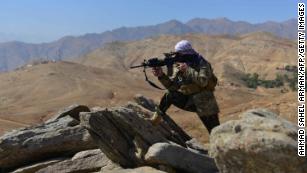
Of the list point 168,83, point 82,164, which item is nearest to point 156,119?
point 168,83

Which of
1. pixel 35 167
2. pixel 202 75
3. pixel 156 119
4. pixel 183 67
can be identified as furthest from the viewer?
pixel 35 167

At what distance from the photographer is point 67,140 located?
→ 44.0 ft

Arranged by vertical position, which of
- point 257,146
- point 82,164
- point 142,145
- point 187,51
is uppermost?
point 187,51

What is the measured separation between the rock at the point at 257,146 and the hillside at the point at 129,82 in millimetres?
15361

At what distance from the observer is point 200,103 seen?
10.8 metres

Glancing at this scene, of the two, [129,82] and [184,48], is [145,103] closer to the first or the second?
[184,48]

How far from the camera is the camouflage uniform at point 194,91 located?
408 inches

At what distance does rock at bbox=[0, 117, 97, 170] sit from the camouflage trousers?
117 inches

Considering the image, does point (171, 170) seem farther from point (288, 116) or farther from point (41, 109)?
point (41, 109)

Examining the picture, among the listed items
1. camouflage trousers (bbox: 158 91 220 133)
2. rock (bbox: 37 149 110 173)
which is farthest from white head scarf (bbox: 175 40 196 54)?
rock (bbox: 37 149 110 173)

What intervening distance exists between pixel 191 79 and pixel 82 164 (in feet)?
10.7

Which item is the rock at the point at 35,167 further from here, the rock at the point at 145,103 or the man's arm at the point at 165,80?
the man's arm at the point at 165,80

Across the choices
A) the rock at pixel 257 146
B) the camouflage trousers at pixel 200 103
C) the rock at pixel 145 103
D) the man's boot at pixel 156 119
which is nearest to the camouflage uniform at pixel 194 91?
the camouflage trousers at pixel 200 103

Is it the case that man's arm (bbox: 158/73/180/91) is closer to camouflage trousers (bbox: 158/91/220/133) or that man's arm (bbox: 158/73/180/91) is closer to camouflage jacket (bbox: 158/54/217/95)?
camouflage jacket (bbox: 158/54/217/95)
